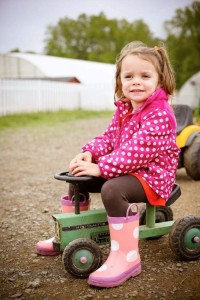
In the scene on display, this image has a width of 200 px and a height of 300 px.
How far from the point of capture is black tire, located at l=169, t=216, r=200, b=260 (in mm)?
2346

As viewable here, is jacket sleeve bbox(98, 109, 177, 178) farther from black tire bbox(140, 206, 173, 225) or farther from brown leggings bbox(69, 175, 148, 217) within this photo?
black tire bbox(140, 206, 173, 225)

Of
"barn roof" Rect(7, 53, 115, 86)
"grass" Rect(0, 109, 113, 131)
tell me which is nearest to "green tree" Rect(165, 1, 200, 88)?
"barn roof" Rect(7, 53, 115, 86)

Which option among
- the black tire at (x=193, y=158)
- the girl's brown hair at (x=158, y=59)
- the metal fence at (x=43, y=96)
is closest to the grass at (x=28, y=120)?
the metal fence at (x=43, y=96)

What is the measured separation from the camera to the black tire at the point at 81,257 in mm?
2158

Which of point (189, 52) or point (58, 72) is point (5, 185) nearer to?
point (58, 72)

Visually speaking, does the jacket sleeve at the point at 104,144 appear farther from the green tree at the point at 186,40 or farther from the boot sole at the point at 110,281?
the green tree at the point at 186,40

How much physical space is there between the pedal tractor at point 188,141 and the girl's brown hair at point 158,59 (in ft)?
6.15

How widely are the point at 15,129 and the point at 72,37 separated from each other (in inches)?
1549

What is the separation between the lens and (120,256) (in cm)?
216

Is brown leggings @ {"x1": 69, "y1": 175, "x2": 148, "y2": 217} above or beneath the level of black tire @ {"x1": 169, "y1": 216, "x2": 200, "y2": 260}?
above

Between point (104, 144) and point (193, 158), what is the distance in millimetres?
1897

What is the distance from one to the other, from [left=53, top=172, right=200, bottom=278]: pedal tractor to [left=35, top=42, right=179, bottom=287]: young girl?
0.11 m

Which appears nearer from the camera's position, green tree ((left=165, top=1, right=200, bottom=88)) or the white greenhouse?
the white greenhouse

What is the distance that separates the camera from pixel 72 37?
4741 centimetres
